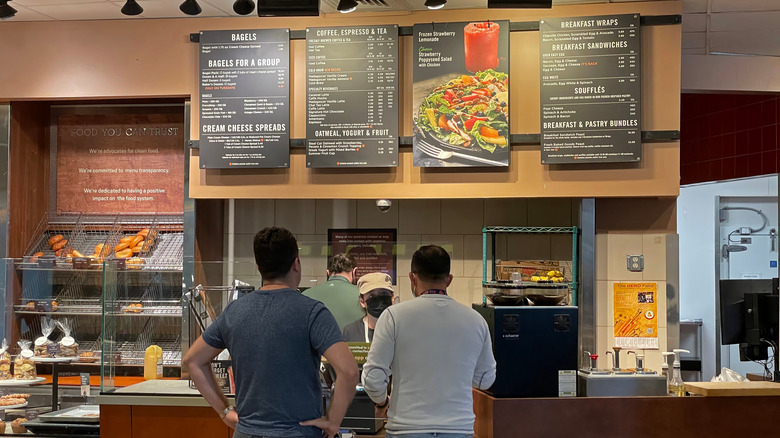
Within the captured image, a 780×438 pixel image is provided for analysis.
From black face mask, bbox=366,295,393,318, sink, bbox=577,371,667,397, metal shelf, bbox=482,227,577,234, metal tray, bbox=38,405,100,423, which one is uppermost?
metal shelf, bbox=482,227,577,234

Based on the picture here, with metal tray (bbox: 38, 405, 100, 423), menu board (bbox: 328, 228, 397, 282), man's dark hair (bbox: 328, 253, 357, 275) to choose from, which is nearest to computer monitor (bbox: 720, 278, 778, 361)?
menu board (bbox: 328, 228, 397, 282)

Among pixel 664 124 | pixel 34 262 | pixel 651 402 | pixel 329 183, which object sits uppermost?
pixel 664 124

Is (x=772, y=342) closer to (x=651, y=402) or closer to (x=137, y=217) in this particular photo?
(x=651, y=402)

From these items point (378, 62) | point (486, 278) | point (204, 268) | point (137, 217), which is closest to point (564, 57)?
point (378, 62)

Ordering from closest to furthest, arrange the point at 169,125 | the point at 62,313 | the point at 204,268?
the point at 204,268 → the point at 62,313 → the point at 169,125

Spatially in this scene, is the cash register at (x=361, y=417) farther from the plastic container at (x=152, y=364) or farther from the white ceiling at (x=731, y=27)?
the white ceiling at (x=731, y=27)

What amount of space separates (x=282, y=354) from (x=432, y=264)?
66 cm

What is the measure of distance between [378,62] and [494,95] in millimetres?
667

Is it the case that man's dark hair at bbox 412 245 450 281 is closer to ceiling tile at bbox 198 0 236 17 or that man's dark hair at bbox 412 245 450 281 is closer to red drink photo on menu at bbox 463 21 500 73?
red drink photo on menu at bbox 463 21 500 73

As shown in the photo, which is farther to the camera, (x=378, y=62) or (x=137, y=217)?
(x=137, y=217)

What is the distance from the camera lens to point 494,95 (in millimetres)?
4469

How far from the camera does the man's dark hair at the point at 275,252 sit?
262 centimetres

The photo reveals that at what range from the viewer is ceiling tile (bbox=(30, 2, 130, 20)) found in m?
4.67

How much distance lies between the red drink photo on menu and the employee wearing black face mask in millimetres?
1486
